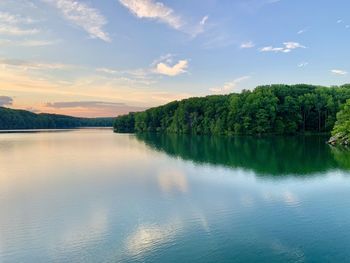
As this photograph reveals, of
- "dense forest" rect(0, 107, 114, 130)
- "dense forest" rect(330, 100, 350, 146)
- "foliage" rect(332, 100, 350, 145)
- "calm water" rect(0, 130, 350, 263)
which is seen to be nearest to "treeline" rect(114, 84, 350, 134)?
"foliage" rect(332, 100, 350, 145)

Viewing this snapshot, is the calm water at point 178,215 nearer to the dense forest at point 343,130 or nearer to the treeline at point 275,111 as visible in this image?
the dense forest at point 343,130

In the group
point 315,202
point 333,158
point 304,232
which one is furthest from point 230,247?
point 333,158

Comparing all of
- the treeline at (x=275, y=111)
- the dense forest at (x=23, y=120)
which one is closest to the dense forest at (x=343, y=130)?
the treeline at (x=275, y=111)

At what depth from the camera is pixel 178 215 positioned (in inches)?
619

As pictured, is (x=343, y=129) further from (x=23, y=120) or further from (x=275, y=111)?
(x=23, y=120)

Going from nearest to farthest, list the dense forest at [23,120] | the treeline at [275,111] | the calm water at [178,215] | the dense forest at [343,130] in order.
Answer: the calm water at [178,215]
the dense forest at [343,130]
the treeline at [275,111]
the dense forest at [23,120]

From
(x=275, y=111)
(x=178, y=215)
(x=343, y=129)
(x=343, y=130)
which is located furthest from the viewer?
(x=275, y=111)

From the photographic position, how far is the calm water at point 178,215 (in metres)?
11.5

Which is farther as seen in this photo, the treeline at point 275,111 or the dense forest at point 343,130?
the treeline at point 275,111

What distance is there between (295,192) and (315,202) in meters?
2.27

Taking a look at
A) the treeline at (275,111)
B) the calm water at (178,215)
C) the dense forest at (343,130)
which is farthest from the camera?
the treeline at (275,111)

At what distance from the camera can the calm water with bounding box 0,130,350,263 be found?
1147cm

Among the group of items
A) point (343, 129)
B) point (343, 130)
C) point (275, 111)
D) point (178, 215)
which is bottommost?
point (178, 215)

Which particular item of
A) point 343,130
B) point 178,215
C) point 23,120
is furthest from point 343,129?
point 23,120
